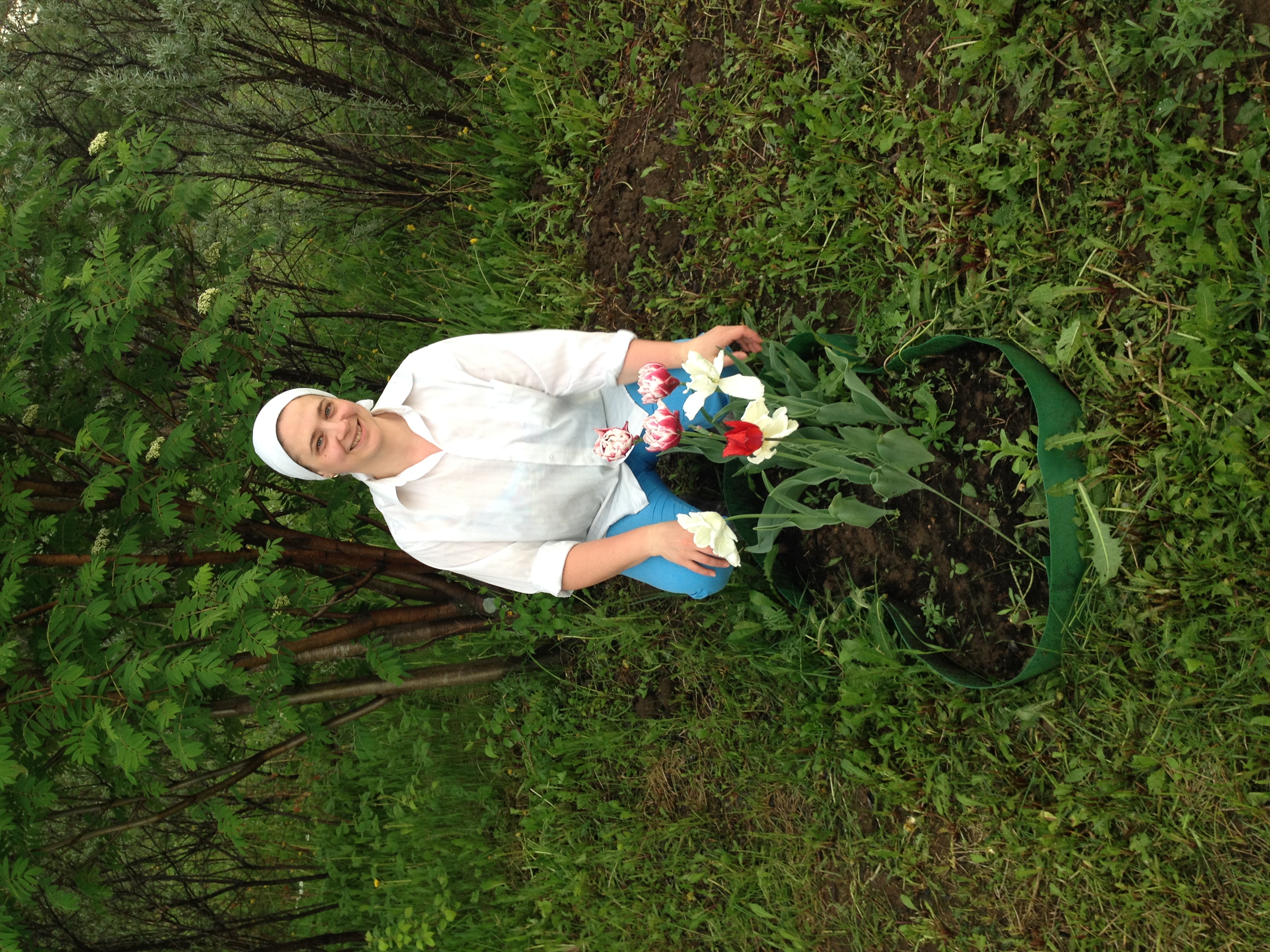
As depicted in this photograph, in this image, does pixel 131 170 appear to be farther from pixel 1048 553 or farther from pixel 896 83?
pixel 1048 553

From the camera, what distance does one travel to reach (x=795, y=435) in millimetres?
2188

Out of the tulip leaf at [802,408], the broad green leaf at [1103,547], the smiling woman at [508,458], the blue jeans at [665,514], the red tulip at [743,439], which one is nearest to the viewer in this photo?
the red tulip at [743,439]

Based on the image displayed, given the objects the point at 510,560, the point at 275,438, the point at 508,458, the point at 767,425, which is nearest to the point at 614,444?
the point at 767,425

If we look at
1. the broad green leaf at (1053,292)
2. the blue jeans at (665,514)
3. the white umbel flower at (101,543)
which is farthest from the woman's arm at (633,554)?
the white umbel flower at (101,543)

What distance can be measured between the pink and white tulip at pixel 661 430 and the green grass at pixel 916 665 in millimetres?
849

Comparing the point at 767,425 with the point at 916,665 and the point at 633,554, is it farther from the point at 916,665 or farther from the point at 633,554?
the point at 916,665

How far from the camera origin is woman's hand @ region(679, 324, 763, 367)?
2.36 m

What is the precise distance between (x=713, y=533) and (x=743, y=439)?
0.76ft

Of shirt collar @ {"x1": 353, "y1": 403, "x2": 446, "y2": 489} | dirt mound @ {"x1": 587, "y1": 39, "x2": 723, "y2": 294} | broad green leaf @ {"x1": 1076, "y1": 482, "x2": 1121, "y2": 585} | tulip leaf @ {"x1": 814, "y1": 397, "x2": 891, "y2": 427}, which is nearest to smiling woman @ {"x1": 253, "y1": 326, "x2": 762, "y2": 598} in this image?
shirt collar @ {"x1": 353, "y1": 403, "x2": 446, "y2": 489}

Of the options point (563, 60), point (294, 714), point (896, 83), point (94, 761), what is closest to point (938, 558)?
point (896, 83)

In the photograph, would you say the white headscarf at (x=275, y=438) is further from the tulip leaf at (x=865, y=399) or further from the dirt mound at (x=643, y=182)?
the dirt mound at (x=643, y=182)

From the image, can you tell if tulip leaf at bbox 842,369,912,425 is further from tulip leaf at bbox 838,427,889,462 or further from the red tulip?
the red tulip

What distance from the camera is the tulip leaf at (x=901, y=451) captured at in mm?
2004

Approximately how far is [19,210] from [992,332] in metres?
2.56
